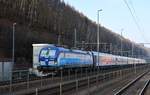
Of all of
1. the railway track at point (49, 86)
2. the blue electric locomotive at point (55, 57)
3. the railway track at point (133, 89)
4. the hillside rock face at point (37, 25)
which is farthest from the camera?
Answer: the hillside rock face at point (37, 25)

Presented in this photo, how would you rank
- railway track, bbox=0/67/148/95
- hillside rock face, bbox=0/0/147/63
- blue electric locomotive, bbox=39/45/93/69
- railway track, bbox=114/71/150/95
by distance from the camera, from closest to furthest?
1. railway track, bbox=0/67/148/95
2. railway track, bbox=114/71/150/95
3. blue electric locomotive, bbox=39/45/93/69
4. hillside rock face, bbox=0/0/147/63

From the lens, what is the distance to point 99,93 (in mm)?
30219

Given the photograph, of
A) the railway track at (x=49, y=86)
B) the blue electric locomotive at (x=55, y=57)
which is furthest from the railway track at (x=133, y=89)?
the blue electric locomotive at (x=55, y=57)

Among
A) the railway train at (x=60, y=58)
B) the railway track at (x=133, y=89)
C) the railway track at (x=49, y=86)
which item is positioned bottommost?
the railway track at (x=133, y=89)

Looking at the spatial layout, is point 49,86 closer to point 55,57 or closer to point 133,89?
point 133,89

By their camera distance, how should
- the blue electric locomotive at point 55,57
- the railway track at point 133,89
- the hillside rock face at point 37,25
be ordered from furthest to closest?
1. the hillside rock face at point 37,25
2. the blue electric locomotive at point 55,57
3. the railway track at point 133,89

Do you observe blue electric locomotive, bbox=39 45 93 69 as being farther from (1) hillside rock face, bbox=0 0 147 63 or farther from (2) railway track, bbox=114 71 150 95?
(1) hillside rock face, bbox=0 0 147 63

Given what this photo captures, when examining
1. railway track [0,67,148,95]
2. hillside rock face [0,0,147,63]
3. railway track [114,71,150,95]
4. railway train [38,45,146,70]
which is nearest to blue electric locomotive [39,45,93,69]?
railway train [38,45,146,70]

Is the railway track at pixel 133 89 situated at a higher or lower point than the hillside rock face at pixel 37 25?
lower

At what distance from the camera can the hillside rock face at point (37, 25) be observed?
271ft

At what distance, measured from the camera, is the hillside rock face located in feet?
271

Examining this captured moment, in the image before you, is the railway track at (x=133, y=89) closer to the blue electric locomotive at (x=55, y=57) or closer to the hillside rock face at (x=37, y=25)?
the blue electric locomotive at (x=55, y=57)

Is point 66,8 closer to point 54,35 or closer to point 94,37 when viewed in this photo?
point 94,37

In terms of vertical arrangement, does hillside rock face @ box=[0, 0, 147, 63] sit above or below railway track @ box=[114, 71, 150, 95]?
above
